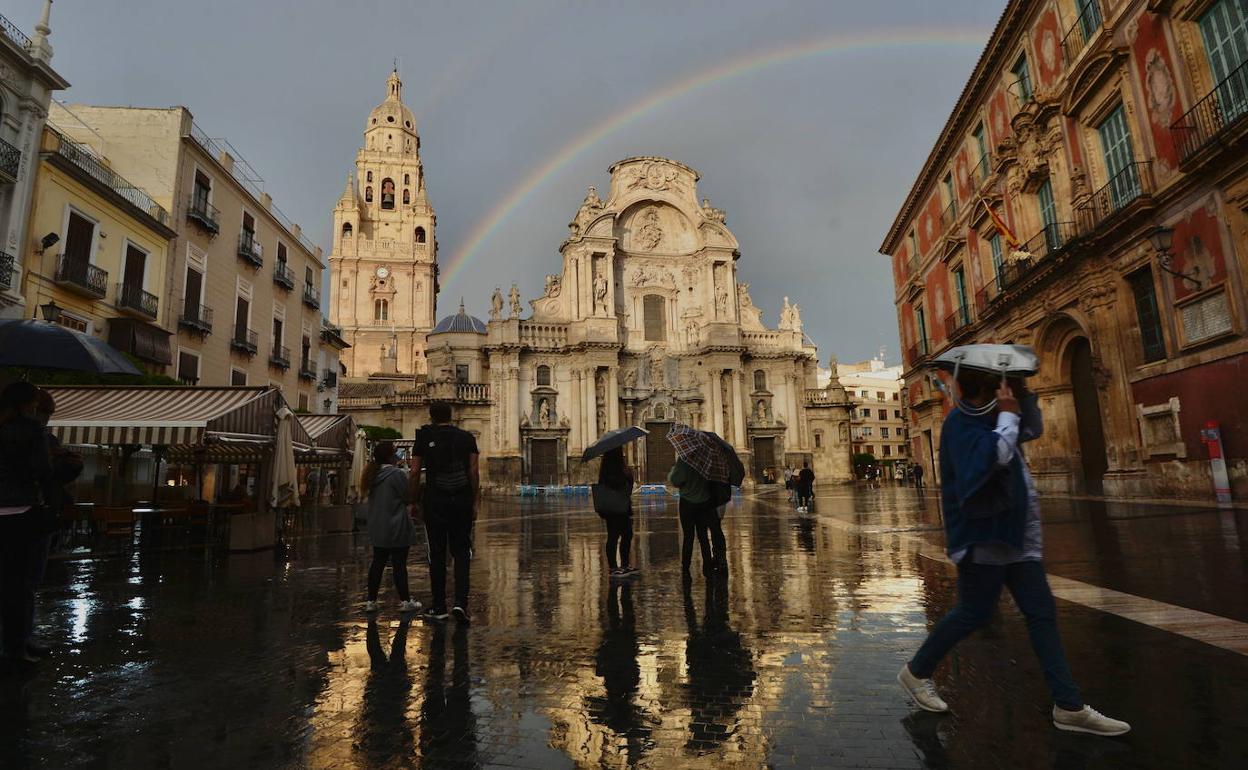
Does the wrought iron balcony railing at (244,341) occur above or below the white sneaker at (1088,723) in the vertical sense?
above

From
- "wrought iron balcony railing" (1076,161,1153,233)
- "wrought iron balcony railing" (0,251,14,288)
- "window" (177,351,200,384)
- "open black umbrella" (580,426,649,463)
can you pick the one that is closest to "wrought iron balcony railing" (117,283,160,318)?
"window" (177,351,200,384)

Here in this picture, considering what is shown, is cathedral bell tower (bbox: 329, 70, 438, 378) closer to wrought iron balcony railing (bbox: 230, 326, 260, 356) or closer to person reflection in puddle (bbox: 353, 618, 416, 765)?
wrought iron balcony railing (bbox: 230, 326, 260, 356)

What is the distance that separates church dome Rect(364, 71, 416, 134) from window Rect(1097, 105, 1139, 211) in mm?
74601

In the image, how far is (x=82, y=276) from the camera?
17.1 m

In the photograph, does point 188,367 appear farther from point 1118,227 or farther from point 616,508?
point 1118,227

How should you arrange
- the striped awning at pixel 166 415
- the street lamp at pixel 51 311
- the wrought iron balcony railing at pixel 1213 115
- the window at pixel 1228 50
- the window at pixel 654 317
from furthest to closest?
the window at pixel 654 317, the street lamp at pixel 51 311, the window at pixel 1228 50, the wrought iron balcony railing at pixel 1213 115, the striped awning at pixel 166 415

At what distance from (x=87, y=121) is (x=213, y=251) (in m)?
5.48

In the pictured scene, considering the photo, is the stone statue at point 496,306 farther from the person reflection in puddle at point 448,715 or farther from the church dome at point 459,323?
the person reflection in puddle at point 448,715

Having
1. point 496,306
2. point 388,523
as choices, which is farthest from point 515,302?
point 388,523

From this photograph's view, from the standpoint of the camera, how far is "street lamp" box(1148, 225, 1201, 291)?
42.8ft

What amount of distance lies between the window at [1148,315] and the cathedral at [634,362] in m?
25.5

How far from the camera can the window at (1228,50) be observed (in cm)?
1166

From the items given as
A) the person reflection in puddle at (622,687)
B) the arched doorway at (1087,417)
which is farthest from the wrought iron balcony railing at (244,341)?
the arched doorway at (1087,417)

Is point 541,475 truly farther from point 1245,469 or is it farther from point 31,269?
point 1245,469
